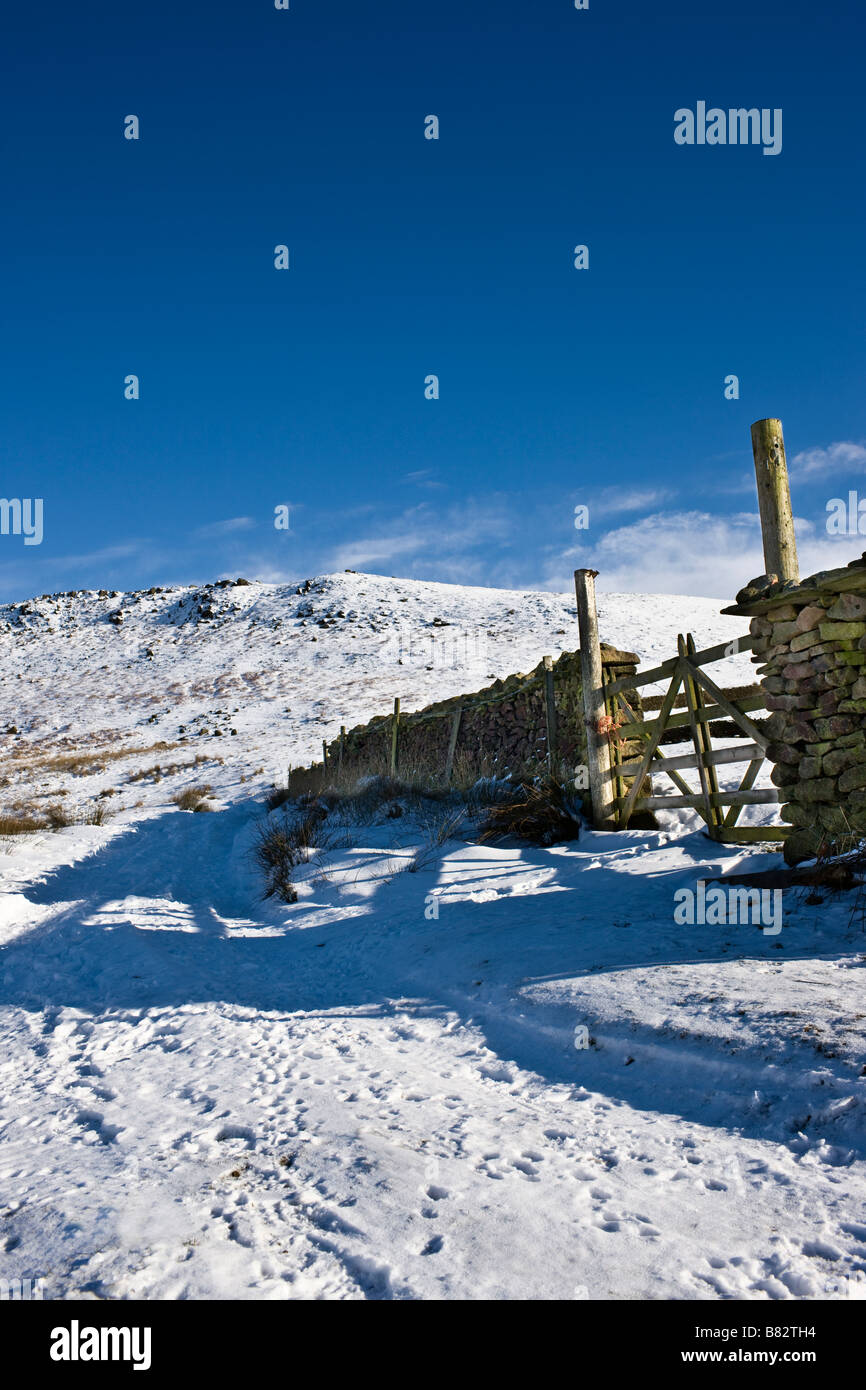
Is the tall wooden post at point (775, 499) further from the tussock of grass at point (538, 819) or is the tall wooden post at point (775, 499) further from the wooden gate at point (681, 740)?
the tussock of grass at point (538, 819)

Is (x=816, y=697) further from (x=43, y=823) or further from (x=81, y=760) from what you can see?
(x=81, y=760)

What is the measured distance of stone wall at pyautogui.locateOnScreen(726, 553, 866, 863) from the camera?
5758 millimetres

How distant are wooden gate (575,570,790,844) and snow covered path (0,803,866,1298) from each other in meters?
0.81

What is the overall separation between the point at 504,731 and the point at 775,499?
22.8ft

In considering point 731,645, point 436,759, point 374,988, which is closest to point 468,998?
point 374,988

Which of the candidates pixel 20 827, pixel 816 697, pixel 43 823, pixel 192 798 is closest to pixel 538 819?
pixel 816 697

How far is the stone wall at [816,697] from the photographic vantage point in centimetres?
576

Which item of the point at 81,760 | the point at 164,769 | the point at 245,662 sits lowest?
the point at 164,769

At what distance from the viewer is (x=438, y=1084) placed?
361 cm

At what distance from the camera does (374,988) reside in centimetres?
536

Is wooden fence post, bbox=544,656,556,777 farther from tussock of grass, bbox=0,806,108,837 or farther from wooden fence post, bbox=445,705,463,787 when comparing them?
tussock of grass, bbox=0,806,108,837

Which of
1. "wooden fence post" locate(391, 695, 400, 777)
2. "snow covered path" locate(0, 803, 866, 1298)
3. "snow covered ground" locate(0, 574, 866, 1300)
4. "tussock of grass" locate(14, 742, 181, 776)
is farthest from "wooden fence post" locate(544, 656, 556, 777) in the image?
"tussock of grass" locate(14, 742, 181, 776)

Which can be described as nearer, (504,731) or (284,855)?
(284,855)
